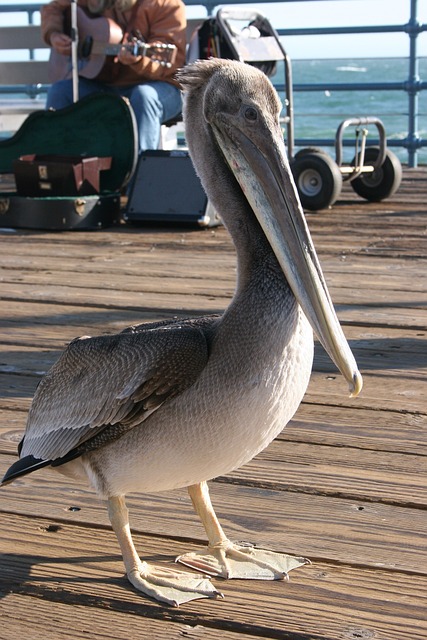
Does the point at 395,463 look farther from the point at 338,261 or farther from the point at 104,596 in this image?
the point at 338,261

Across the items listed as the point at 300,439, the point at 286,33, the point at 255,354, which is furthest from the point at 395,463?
the point at 286,33

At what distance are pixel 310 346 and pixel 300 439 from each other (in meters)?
0.82

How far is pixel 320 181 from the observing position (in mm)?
6109

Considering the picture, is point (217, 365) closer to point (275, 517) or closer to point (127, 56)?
point (275, 517)

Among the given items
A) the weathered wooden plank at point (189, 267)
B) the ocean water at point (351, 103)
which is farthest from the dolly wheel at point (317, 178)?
the ocean water at point (351, 103)

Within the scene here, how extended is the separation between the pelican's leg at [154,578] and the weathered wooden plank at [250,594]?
0.02 m

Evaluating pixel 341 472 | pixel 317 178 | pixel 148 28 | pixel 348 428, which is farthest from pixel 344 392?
pixel 148 28

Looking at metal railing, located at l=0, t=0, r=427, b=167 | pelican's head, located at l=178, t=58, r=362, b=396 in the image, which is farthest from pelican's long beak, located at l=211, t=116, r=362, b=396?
metal railing, located at l=0, t=0, r=427, b=167

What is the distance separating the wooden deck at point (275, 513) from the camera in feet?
6.13

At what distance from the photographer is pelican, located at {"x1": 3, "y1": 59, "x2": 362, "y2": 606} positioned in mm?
1851

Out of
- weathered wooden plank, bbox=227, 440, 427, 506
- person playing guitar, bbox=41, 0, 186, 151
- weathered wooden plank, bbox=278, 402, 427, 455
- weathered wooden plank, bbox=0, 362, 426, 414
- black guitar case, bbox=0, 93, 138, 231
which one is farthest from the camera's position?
person playing guitar, bbox=41, 0, 186, 151

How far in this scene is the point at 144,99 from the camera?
6352 millimetres

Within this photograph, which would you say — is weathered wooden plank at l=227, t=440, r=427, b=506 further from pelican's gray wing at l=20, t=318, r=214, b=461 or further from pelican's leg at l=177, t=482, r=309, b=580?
pelican's gray wing at l=20, t=318, r=214, b=461

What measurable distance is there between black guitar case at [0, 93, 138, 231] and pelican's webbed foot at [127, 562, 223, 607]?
381cm
